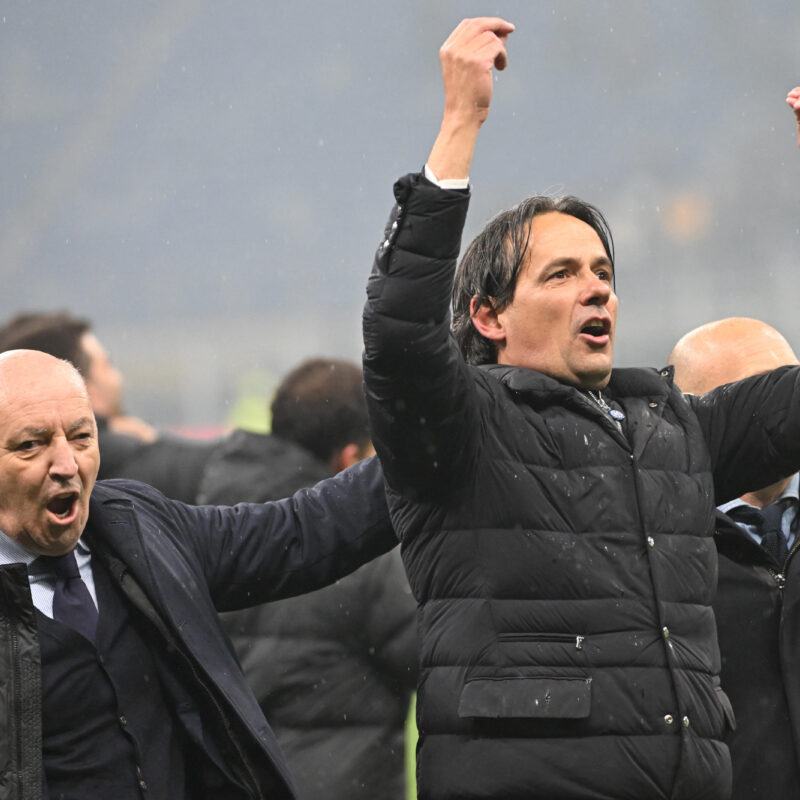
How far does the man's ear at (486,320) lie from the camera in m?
2.88

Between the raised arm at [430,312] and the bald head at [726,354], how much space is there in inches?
48.7

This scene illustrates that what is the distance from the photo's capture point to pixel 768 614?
129 inches

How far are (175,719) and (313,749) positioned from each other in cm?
107

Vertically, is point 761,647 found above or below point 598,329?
below

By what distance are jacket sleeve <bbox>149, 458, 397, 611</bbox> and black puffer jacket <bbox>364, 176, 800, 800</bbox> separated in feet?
1.25

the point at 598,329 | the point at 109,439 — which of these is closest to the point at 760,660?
the point at 598,329

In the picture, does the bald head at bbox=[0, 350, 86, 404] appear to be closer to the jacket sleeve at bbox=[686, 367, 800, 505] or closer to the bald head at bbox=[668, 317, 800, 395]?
the jacket sleeve at bbox=[686, 367, 800, 505]

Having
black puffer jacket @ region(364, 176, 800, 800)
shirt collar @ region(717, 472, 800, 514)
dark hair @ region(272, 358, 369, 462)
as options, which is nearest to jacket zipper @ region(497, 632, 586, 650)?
black puffer jacket @ region(364, 176, 800, 800)

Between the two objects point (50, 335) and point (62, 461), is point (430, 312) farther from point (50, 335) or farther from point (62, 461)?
Answer: point (50, 335)

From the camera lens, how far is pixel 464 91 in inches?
101

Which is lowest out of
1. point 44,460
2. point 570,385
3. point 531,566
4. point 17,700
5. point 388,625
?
point 388,625

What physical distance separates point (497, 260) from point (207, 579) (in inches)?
32.0

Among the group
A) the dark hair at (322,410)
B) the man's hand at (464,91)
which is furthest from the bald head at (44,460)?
the dark hair at (322,410)

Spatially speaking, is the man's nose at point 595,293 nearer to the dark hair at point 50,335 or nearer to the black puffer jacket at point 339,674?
the black puffer jacket at point 339,674
